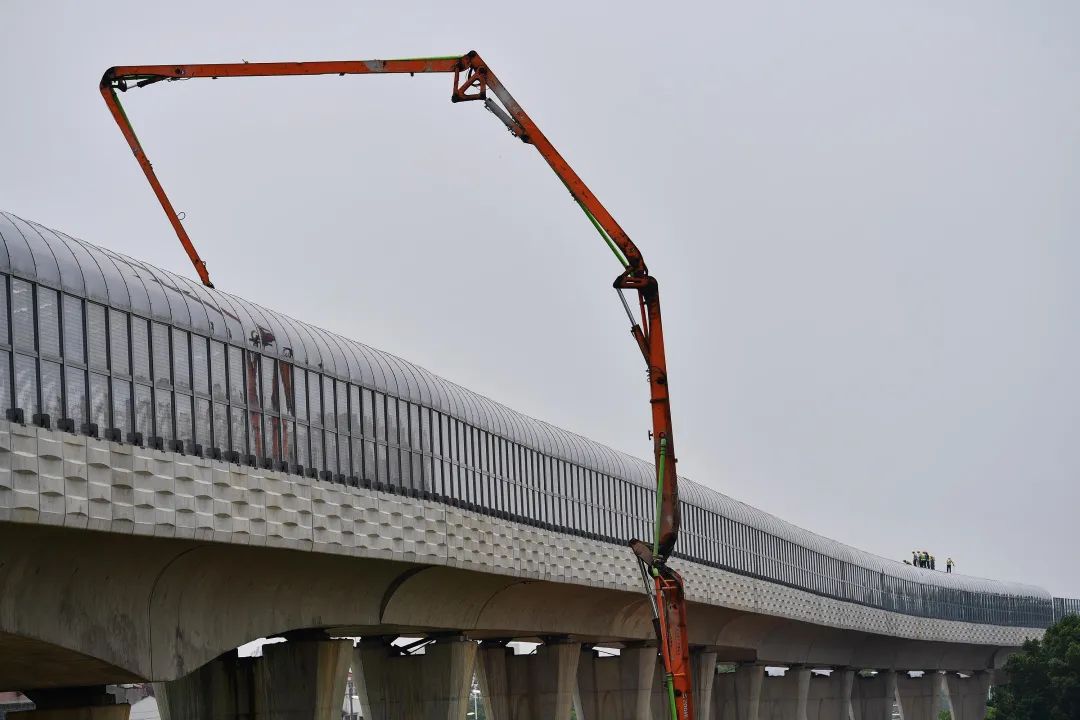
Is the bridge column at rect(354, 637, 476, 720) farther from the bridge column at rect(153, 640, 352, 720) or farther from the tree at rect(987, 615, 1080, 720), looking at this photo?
the tree at rect(987, 615, 1080, 720)

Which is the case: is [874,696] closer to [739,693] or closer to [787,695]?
[787,695]

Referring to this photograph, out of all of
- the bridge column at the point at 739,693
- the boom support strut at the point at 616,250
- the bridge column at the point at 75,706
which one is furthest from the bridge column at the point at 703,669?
the bridge column at the point at 75,706

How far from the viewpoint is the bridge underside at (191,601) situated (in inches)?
1146

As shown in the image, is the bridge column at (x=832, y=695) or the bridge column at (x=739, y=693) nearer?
the bridge column at (x=739, y=693)

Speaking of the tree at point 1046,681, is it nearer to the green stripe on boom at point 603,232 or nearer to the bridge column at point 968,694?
the bridge column at point 968,694

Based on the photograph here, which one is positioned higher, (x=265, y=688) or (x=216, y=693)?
(x=265, y=688)

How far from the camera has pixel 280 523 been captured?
35125 millimetres

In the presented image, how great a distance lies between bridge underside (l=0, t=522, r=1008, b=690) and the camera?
29.1 metres

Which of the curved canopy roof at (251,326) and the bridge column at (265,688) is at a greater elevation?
the curved canopy roof at (251,326)

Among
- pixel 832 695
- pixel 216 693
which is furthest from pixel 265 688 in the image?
pixel 832 695

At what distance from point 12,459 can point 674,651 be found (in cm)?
1326

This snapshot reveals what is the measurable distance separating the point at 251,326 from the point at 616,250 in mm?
7760

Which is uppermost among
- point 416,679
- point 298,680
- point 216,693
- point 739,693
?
point 739,693

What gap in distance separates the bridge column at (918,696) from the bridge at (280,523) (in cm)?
5733
